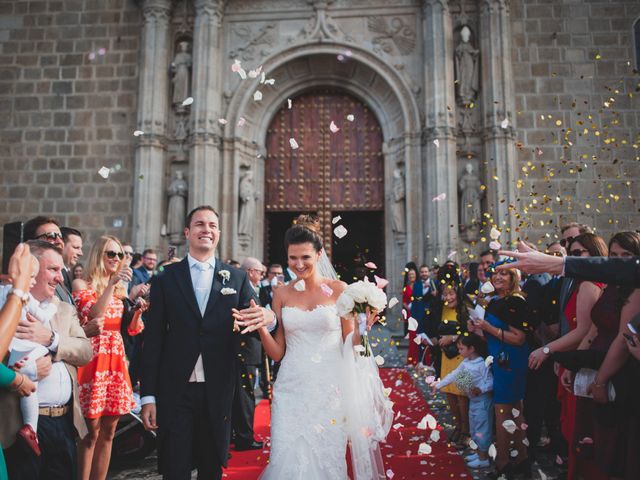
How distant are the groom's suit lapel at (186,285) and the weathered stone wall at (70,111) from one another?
418 inches

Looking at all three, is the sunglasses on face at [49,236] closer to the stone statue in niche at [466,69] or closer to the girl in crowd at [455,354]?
the girl in crowd at [455,354]

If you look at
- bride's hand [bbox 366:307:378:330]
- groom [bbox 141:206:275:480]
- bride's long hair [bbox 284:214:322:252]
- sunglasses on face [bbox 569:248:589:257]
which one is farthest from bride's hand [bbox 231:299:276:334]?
sunglasses on face [bbox 569:248:589:257]

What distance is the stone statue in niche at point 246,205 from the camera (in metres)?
12.9

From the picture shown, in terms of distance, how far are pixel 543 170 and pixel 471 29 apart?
3947 mm

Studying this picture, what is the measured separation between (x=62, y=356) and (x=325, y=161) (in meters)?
11.4

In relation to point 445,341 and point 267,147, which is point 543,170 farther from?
point 445,341

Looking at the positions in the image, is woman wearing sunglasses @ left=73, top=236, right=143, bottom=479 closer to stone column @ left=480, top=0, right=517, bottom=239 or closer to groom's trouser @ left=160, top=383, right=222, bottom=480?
groom's trouser @ left=160, top=383, right=222, bottom=480

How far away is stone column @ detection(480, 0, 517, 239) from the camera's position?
12094 mm

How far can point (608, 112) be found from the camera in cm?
1284

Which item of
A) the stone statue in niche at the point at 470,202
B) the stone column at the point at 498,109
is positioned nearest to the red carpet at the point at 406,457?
the stone statue in niche at the point at 470,202

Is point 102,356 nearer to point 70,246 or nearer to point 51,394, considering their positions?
point 70,246

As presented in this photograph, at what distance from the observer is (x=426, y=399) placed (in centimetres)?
779

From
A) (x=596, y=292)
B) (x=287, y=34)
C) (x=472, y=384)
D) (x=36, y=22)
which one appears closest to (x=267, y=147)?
(x=287, y=34)

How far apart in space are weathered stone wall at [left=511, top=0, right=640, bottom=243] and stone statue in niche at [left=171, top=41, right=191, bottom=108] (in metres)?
8.24
